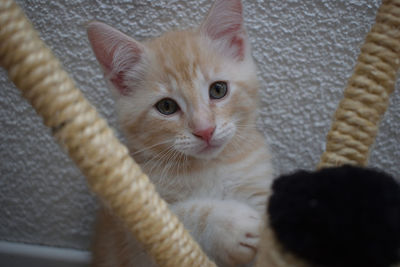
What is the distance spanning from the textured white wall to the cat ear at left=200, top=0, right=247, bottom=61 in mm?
140

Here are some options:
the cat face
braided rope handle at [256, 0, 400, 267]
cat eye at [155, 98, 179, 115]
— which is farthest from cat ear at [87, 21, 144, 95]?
braided rope handle at [256, 0, 400, 267]

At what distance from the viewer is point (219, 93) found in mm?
832

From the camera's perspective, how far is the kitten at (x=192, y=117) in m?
0.75

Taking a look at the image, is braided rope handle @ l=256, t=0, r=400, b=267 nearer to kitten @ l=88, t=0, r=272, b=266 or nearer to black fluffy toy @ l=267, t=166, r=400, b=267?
black fluffy toy @ l=267, t=166, r=400, b=267

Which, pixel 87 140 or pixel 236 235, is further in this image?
pixel 236 235

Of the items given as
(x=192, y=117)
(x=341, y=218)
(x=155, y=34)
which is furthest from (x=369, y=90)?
(x=155, y=34)

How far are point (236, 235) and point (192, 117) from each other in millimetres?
288

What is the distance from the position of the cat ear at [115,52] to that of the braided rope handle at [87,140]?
0.40 metres

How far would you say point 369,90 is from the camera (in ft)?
1.63

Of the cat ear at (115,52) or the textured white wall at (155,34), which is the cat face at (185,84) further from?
the textured white wall at (155,34)

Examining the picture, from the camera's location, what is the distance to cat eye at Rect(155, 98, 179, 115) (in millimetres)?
811

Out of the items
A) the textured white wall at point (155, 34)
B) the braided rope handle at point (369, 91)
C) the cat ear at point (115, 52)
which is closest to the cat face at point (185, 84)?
the cat ear at point (115, 52)

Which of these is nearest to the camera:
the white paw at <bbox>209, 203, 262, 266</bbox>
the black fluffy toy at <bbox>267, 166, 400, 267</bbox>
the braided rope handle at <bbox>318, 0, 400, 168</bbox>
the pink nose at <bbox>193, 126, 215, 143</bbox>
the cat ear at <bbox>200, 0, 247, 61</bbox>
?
the black fluffy toy at <bbox>267, 166, 400, 267</bbox>

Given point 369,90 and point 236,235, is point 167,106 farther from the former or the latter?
point 369,90
